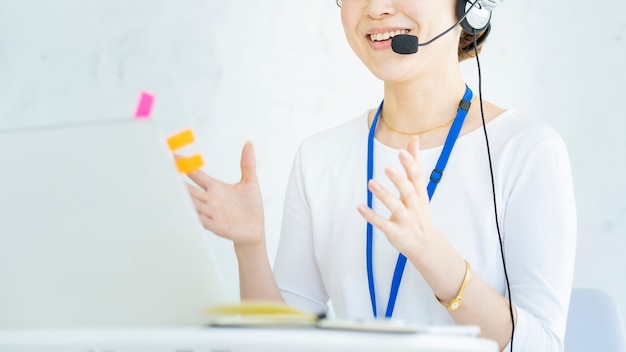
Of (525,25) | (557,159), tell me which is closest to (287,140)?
(525,25)

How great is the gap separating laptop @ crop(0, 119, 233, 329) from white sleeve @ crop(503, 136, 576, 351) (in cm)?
68

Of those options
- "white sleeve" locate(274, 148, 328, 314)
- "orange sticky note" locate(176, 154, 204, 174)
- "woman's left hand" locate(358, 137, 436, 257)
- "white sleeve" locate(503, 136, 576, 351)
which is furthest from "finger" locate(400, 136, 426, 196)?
"white sleeve" locate(274, 148, 328, 314)

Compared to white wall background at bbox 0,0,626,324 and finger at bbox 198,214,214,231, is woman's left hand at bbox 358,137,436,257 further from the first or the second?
white wall background at bbox 0,0,626,324

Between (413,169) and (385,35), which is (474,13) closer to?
(385,35)

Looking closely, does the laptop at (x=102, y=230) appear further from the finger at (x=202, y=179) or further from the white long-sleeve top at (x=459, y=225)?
the white long-sleeve top at (x=459, y=225)

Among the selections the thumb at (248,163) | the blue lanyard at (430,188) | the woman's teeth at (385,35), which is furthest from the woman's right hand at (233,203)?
the woman's teeth at (385,35)

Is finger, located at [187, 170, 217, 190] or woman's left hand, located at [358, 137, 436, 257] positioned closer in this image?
woman's left hand, located at [358, 137, 436, 257]

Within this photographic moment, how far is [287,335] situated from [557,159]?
2.86 ft

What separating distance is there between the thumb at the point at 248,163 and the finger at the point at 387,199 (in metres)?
0.33

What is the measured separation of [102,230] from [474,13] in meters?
0.95

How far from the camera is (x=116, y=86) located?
243 cm

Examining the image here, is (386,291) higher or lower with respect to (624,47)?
lower

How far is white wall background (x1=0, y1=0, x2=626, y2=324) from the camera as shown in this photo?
2.37m

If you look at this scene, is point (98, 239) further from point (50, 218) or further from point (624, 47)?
point (624, 47)
